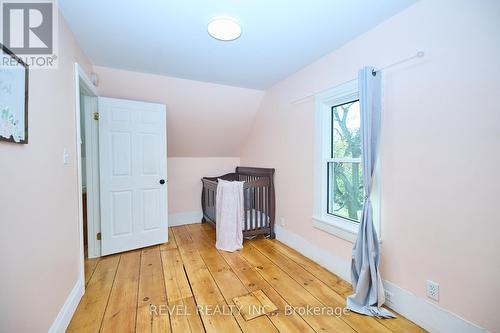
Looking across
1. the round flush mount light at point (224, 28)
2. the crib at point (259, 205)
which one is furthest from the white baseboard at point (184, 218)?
the round flush mount light at point (224, 28)

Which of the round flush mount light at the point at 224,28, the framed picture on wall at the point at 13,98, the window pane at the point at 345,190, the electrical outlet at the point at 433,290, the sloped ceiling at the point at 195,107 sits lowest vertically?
the electrical outlet at the point at 433,290

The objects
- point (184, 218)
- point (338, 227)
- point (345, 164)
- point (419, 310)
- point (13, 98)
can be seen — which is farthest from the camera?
point (184, 218)

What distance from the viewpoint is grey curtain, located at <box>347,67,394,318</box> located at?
1635mm

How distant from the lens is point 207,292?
6.15 feet

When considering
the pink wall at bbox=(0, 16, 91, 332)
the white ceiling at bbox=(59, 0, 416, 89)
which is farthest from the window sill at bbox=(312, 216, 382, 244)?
the pink wall at bbox=(0, 16, 91, 332)

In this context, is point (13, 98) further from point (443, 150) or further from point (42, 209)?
point (443, 150)

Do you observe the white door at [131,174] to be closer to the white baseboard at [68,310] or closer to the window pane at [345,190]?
the white baseboard at [68,310]

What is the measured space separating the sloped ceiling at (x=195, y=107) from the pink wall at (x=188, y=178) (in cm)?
13

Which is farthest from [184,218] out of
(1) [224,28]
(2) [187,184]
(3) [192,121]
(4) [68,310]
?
(1) [224,28]

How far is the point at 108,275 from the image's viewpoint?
7.11 ft

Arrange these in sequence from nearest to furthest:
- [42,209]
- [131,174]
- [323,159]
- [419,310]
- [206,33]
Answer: [42,209] < [419,310] < [206,33] < [323,159] < [131,174]

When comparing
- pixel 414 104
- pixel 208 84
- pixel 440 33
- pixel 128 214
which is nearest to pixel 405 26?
pixel 440 33

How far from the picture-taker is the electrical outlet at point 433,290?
56.1 inches

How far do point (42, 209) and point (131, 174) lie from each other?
1.50m
